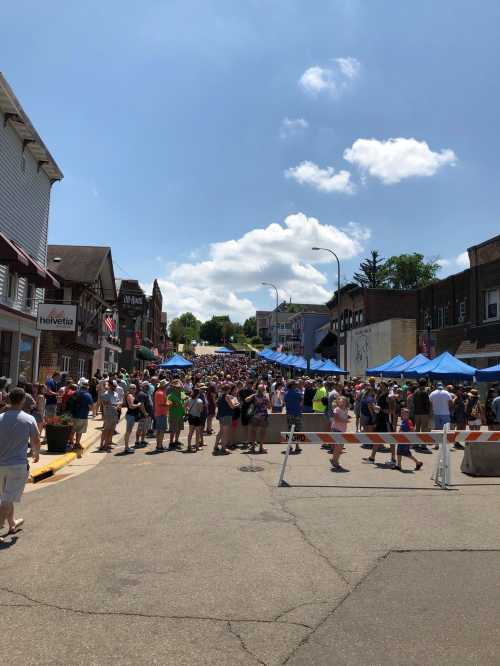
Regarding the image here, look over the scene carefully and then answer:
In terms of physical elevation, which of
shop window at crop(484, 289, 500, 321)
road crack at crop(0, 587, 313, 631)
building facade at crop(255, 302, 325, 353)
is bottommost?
road crack at crop(0, 587, 313, 631)

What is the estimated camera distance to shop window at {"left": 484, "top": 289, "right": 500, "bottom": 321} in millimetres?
28359

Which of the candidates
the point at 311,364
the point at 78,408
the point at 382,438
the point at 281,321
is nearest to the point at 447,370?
the point at 382,438

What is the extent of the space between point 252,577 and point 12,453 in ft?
10.3

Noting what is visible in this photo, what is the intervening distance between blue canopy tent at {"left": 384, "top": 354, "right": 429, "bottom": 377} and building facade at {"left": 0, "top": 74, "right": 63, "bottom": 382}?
15023 millimetres

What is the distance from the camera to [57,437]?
12.9 m

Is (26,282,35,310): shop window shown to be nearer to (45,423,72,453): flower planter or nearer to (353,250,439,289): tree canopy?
(45,423,72,453): flower planter

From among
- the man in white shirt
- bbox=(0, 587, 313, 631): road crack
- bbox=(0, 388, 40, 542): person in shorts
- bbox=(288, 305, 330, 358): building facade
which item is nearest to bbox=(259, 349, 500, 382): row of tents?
the man in white shirt

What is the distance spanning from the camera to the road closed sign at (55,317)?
2080cm

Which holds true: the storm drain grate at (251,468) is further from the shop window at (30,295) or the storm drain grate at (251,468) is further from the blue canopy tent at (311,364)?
the blue canopy tent at (311,364)

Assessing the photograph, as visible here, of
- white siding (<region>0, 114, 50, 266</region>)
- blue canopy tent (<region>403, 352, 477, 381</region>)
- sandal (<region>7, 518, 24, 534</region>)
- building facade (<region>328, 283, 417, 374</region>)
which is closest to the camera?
sandal (<region>7, 518, 24, 534</region>)

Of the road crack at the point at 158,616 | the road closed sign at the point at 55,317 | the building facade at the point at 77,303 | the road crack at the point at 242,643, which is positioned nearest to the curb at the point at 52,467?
the road crack at the point at 158,616

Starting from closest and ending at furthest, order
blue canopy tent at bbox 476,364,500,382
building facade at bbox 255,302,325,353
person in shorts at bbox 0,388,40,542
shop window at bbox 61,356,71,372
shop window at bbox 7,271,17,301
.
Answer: person in shorts at bbox 0,388,40,542 < blue canopy tent at bbox 476,364,500,382 < shop window at bbox 7,271,17,301 < shop window at bbox 61,356,71,372 < building facade at bbox 255,302,325,353

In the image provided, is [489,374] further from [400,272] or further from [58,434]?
[400,272]

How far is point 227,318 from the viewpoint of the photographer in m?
180
